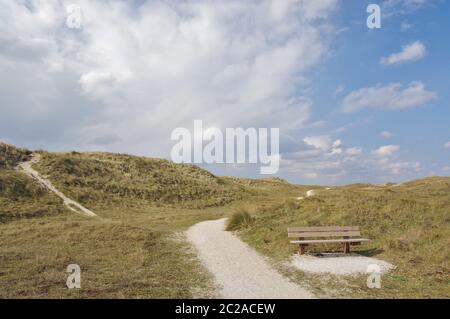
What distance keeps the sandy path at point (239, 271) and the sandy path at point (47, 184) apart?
1511 cm

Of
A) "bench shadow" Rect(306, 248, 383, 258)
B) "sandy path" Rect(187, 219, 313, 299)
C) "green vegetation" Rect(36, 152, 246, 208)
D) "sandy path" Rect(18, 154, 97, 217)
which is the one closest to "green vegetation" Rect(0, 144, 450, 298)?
"bench shadow" Rect(306, 248, 383, 258)

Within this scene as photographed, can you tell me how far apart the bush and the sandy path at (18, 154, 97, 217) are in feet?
42.7

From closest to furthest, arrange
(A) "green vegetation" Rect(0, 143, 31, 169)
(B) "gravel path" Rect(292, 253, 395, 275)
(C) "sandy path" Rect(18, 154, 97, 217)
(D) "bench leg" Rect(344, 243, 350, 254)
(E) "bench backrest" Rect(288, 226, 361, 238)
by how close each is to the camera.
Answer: (B) "gravel path" Rect(292, 253, 395, 275) → (D) "bench leg" Rect(344, 243, 350, 254) → (E) "bench backrest" Rect(288, 226, 361, 238) → (C) "sandy path" Rect(18, 154, 97, 217) → (A) "green vegetation" Rect(0, 143, 31, 169)

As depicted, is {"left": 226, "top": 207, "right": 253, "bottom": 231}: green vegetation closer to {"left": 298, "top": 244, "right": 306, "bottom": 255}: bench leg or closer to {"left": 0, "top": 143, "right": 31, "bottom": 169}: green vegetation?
{"left": 298, "top": 244, "right": 306, "bottom": 255}: bench leg

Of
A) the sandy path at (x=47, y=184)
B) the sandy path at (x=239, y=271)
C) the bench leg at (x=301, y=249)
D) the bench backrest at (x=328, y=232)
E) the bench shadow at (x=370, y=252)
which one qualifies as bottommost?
the sandy path at (x=239, y=271)

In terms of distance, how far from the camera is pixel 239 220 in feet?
70.7

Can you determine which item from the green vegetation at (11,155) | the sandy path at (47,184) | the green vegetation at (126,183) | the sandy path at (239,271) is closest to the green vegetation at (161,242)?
the green vegetation at (126,183)

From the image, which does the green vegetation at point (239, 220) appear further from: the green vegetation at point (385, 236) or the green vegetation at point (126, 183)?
the green vegetation at point (126, 183)

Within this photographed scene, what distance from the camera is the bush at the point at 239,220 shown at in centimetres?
2112

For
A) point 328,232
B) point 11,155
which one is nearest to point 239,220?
point 328,232

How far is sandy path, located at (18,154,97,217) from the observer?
3095 cm

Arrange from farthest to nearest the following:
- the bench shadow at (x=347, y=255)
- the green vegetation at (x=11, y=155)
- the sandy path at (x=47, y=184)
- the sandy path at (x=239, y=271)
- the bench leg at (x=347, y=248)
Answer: the green vegetation at (x=11, y=155), the sandy path at (x=47, y=184), the bench leg at (x=347, y=248), the bench shadow at (x=347, y=255), the sandy path at (x=239, y=271)

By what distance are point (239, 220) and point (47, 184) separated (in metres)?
22.3
